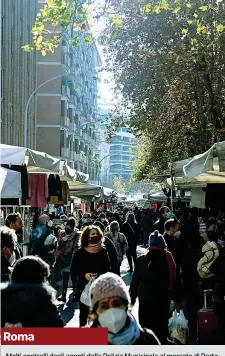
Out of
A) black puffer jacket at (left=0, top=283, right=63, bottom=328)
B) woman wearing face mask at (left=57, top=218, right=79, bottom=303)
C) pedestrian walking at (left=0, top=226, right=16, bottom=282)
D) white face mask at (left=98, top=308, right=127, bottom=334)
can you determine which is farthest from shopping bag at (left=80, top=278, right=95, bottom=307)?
woman wearing face mask at (left=57, top=218, right=79, bottom=303)

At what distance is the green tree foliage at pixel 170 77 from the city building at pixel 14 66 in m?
7.61

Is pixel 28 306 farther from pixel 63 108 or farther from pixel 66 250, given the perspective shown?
pixel 63 108

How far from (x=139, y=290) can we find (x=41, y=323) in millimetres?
2856

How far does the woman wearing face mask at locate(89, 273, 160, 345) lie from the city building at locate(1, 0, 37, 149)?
2778 centimetres

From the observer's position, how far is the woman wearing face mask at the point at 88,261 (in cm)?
783

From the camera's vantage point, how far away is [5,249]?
6535 mm

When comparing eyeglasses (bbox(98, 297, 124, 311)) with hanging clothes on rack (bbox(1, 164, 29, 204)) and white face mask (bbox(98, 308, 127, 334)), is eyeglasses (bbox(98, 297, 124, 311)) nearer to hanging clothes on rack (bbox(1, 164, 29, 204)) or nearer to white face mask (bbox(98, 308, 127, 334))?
white face mask (bbox(98, 308, 127, 334))

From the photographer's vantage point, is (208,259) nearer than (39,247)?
Yes

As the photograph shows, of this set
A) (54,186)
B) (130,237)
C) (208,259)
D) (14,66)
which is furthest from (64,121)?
(208,259)

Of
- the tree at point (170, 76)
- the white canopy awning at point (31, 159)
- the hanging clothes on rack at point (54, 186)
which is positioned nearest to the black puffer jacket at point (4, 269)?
the white canopy awning at point (31, 159)

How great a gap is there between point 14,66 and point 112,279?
31615mm

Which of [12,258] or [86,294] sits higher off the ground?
[12,258]

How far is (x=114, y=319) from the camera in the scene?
384cm

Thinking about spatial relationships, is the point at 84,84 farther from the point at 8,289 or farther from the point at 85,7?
the point at 8,289
